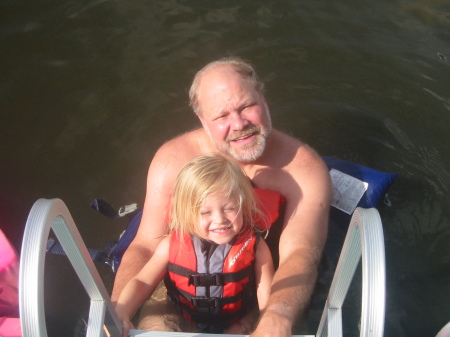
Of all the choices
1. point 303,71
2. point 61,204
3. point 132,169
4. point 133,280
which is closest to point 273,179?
point 133,280

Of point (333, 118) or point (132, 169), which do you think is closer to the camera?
point (132, 169)

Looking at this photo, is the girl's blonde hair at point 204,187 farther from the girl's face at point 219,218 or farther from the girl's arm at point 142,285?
the girl's arm at point 142,285

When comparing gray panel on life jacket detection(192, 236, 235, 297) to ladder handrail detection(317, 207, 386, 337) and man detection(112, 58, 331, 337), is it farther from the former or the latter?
ladder handrail detection(317, 207, 386, 337)

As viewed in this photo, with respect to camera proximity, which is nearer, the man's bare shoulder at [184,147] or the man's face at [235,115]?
the man's face at [235,115]

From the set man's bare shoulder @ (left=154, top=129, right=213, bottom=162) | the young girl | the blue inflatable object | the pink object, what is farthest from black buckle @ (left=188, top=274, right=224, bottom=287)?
the blue inflatable object

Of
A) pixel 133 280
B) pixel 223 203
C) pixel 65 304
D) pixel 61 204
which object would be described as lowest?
pixel 65 304

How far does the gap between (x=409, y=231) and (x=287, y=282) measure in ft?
4.67

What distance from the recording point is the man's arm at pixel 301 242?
241cm

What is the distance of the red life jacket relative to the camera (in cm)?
259

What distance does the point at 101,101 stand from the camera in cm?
478

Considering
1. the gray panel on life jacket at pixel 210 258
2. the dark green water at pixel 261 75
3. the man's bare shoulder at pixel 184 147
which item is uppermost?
the man's bare shoulder at pixel 184 147

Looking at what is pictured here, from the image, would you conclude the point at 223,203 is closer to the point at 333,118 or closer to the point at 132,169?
the point at 132,169

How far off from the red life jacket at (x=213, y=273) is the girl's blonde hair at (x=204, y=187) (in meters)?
0.13

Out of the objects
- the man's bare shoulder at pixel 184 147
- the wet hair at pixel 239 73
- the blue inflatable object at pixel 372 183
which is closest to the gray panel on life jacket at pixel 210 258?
the man's bare shoulder at pixel 184 147
